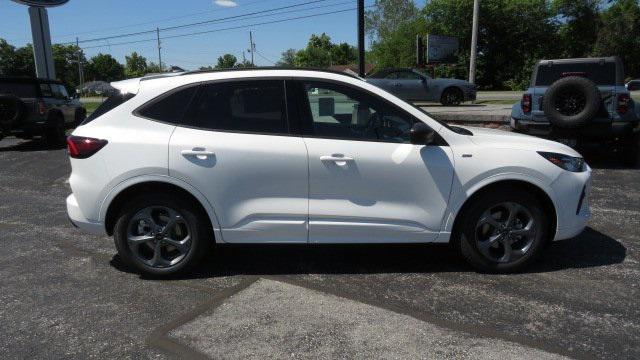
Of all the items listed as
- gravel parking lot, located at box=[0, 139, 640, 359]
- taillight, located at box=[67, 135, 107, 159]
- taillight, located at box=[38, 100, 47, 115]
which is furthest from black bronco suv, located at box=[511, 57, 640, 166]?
taillight, located at box=[38, 100, 47, 115]

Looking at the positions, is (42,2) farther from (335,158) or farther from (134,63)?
(134,63)

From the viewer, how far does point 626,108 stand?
297 inches

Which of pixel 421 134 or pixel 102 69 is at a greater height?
pixel 102 69

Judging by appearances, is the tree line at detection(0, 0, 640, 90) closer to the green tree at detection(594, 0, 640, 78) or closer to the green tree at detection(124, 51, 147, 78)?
the green tree at detection(594, 0, 640, 78)

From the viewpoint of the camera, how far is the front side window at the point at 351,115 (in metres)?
3.83

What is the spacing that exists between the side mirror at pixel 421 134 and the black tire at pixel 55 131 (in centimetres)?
1121

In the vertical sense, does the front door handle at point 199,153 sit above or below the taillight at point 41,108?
below

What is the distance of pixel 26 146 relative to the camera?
509 inches

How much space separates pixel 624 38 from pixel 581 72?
1681 inches

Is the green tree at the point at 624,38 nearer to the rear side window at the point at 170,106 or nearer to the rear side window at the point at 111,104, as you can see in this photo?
the rear side window at the point at 170,106

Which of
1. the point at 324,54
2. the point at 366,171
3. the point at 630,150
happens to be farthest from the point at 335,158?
the point at 324,54

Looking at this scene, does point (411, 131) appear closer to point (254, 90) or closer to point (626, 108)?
point (254, 90)

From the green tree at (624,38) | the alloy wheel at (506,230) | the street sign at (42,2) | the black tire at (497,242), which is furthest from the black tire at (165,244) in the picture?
the green tree at (624,38)

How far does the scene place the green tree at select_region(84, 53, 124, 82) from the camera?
111750mm
